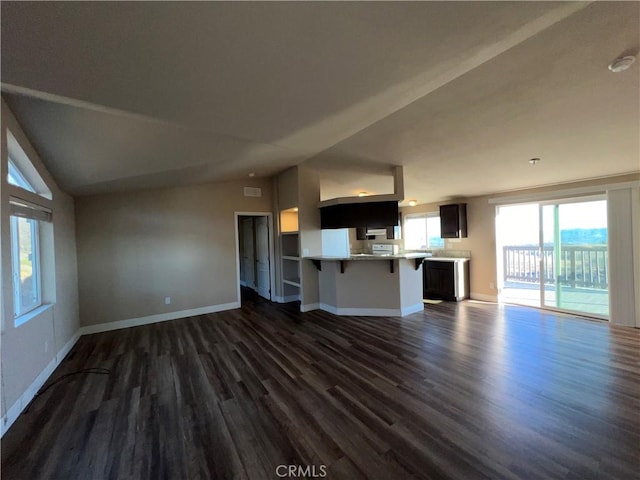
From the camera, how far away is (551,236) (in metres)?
4.71

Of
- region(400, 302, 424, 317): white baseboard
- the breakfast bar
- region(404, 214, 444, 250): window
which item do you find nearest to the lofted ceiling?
the breakfast bar

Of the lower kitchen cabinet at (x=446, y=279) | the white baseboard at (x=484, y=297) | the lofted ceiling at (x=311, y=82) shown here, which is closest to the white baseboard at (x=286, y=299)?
the lower kitchen cabinet at (x=446, y=279)

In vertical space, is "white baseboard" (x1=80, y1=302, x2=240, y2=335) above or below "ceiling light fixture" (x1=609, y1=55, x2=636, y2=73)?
below

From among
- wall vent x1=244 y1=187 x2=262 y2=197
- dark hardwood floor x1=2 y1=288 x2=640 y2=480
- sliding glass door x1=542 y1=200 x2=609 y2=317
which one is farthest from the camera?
wall vent x1=244 y1=187 x2=262 y2=197

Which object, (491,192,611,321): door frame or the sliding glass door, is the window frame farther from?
the sliding glass door

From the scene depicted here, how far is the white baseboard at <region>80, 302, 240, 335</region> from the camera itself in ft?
13.8

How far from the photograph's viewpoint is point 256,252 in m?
6.94

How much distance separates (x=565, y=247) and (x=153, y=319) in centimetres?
731

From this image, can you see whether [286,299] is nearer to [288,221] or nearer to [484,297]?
[288,221]

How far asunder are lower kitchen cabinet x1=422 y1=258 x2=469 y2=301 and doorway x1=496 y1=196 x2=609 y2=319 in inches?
25.8

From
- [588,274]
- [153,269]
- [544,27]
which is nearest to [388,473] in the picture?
[544,27]

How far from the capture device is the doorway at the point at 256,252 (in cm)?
595

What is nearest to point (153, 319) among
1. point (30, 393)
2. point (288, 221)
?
point (30, 393)

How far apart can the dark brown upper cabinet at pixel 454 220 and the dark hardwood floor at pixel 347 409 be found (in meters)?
2.53
